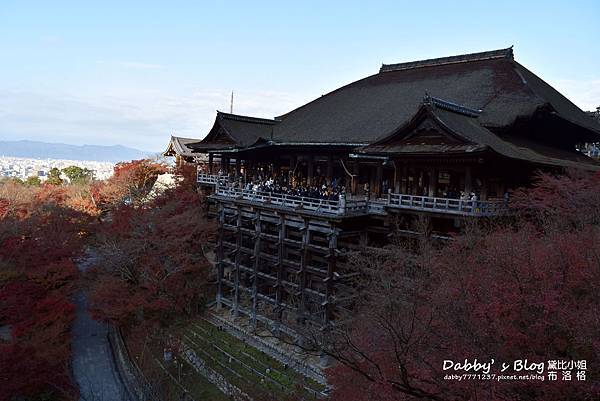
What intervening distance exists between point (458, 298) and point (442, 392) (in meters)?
2.81

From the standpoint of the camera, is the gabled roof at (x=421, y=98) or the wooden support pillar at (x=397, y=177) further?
the gabled roof at (x=421, y=98)

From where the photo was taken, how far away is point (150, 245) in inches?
1045

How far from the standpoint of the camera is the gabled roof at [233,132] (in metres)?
27.9

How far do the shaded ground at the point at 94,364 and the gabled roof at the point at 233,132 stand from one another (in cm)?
1336

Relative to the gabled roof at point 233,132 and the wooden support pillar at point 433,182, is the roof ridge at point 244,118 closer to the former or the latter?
the gabled roof at point 233,132

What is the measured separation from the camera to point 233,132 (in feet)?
92.7

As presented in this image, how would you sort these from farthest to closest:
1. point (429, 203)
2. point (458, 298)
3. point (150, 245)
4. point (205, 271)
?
point (205, 271)
point (150, 245)
point (429, 203)
point (458, 298)

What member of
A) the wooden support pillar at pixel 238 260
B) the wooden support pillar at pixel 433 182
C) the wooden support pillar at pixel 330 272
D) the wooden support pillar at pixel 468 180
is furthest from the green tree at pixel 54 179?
the wooden support pillar at pixel 468 180

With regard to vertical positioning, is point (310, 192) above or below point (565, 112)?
below

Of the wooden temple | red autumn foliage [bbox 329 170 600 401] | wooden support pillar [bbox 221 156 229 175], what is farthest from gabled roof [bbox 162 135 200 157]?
red autumn foliage [bbox 329 170 600 401]

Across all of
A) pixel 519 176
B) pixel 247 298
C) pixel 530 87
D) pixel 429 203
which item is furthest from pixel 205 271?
pixel 530 87

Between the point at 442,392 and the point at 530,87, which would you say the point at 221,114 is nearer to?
the point at 530,87

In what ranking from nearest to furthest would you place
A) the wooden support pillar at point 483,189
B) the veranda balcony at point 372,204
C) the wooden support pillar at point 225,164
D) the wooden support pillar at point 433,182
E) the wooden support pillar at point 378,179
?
the veranda balcony at point 372,204 → the wooden support pillar at point 483,189 → the wooden support pillar at point 433,182 → the wooden support pillar at point 378,179 → the wooden support pillar at point 225,164

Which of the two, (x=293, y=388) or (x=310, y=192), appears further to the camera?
(x=310, y=192)
